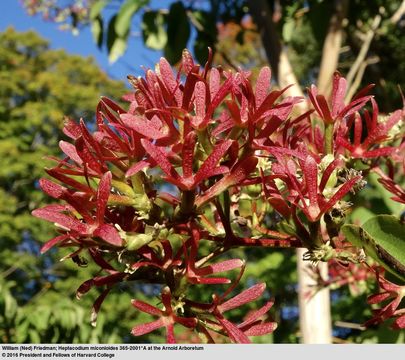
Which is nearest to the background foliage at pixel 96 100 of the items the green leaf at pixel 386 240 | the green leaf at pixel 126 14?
the green leaf at pixel 126 14

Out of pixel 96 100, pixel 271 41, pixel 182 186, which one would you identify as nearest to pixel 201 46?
pixel 271 41

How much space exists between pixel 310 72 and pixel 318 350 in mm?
8142

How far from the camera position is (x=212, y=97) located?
0.55 m

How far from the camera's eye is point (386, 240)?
0.58m

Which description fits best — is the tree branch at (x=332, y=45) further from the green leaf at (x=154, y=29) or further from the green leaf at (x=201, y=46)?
the green leaf at (x=154, y=29)

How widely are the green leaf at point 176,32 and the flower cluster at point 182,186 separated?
1.73 m

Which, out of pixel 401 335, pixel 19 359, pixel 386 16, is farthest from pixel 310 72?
pixel 19 359

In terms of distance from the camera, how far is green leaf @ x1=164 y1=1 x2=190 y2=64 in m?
2.26

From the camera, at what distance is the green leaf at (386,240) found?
53cm

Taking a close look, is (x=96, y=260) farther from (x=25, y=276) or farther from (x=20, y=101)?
(x=20, y=101)

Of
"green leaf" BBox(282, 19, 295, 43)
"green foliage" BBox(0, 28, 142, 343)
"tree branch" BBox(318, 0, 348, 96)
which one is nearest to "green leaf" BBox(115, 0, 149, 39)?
"green leaf" BBox(282, 19, 295, 43)

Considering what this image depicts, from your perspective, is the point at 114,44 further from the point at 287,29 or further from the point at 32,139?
the point at 32,139

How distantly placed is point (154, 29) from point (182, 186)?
2.06 m

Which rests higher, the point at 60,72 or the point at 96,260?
the point at 60,72
